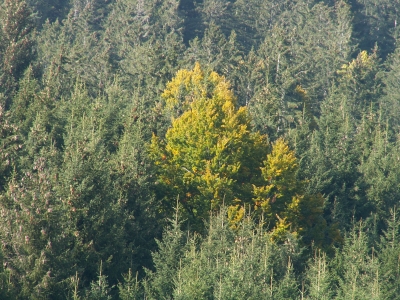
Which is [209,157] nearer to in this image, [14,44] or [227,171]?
[227,171]

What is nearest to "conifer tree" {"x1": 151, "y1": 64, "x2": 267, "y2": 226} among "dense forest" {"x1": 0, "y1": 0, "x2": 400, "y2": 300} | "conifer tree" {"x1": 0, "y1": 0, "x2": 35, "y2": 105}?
"dense forest" {"x1": 0, "y1": 0, "x2": 400, "y2": 300}

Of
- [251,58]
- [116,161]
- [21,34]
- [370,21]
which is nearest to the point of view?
[116,161]

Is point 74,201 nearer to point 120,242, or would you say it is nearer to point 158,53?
point 120,242

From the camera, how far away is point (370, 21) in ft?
452

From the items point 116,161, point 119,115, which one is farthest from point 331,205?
point 116,161

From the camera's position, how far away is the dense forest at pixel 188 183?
4009 cm

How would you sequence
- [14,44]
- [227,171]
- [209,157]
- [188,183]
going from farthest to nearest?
[14,44], [209,157], [227,171], [188,183]

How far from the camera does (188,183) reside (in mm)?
55500

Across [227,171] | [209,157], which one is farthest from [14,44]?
[227,171]

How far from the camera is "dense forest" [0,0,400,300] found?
40.1 m

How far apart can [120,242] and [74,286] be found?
593cm

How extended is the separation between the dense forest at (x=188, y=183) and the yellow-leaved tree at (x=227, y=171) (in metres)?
0.10

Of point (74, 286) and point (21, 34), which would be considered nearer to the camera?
point (74, 286)

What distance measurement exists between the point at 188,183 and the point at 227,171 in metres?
2.61
